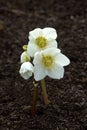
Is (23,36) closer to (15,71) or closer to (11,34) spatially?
(11,34)

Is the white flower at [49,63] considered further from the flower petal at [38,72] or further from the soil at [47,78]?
the soil at [47,78]

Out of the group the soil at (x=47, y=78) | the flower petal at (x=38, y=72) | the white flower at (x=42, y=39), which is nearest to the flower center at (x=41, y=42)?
the white flower at (x=42, y=39)

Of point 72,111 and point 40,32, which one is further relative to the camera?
point 72,111

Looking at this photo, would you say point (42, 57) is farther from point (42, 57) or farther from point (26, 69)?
point (26, 69)

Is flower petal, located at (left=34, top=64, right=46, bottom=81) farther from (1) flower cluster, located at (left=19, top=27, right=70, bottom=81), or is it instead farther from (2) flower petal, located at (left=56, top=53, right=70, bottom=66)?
(2) flower petal, located at (left=56, top=53, right=70, bottom=66)

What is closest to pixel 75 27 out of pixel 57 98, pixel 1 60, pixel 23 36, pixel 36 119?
pixel 23 36

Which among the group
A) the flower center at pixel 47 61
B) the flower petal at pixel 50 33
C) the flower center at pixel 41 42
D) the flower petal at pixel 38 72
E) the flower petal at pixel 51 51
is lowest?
the flower petal at pixel 38 72
